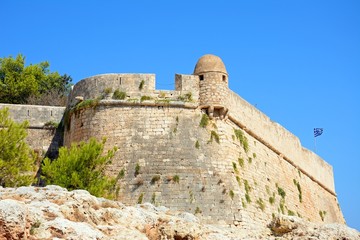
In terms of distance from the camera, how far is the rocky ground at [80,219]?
22.6ft

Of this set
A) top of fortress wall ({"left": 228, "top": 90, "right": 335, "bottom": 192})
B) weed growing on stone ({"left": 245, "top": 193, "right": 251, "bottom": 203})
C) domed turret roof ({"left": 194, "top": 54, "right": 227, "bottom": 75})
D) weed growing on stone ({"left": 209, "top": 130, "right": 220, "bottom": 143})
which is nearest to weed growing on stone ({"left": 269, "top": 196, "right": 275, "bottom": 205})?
weed growing on stone ({"left": 245, "top": 193, "right": 251, "bottom": 203})

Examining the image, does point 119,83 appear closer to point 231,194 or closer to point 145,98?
point 145,98

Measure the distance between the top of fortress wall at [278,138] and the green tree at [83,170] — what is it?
16.2 ft

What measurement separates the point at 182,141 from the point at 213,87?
2.05 meters

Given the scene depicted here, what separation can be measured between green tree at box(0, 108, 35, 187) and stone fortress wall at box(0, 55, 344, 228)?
2.27 meters

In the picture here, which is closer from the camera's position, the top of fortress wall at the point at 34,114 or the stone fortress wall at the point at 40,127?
the stone fortress wall at the point at 40,127

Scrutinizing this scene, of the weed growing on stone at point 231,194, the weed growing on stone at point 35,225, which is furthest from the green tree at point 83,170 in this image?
the weed growing on stone at point 35,225

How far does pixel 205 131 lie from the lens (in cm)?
1838

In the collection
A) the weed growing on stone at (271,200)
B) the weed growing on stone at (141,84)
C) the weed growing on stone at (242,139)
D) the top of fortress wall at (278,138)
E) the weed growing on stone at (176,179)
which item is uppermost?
the top of fortress wall at (278,138)

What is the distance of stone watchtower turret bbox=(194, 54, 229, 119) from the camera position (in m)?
18.5

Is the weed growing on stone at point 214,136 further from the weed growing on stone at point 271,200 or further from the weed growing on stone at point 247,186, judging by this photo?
the weed growing on stone at point 271,200

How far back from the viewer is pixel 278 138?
24.4m

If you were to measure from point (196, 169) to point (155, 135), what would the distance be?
1680mm

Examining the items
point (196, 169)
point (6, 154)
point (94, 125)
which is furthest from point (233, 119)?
point (6, 154)
